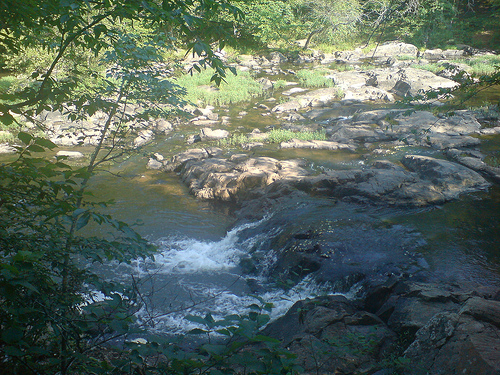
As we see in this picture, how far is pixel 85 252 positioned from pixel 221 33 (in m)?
1.73

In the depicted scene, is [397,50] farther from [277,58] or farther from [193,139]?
[193,139]

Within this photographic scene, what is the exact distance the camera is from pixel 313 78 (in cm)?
2009

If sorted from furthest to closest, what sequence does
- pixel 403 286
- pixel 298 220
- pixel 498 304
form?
pixel 298 220
pixel 403 286
pixel 498 304

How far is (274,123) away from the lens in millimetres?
14383

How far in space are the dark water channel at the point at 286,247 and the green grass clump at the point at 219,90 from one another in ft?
30.2

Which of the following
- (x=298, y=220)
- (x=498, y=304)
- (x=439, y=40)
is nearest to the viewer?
(x=498, y=304)

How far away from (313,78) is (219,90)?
588 centimetres

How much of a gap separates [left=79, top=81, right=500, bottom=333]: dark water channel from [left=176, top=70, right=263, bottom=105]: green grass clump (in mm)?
9191

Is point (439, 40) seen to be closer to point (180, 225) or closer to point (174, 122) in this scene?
point (174, 122)

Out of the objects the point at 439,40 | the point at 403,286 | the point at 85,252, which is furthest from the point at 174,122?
the point at 439,40

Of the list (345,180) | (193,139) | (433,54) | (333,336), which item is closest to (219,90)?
(193,139)

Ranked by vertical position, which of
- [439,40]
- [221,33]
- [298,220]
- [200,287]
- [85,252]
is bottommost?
[200,287]

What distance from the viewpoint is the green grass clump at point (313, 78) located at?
1934 cm

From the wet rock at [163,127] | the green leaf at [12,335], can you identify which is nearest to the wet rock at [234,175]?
the wet rock at [163,127]
